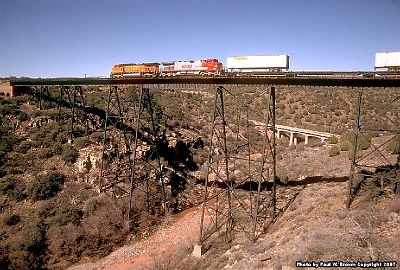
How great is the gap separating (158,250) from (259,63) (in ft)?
36.2

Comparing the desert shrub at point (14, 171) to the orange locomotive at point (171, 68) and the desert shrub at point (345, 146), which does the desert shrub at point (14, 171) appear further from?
the desert shrub at point (345, 146)

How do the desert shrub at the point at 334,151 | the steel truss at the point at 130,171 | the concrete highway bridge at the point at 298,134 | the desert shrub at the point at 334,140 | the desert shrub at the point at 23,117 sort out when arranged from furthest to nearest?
the concrete highway bridge at the point at 298,134
the desert shrub at the point at 334,140
the desert shrub at the point at 23,117
the desert shrub at the point at 334,151
the steel truss at the point at 130,171

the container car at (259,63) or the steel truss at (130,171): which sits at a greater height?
the container car at (259,63)

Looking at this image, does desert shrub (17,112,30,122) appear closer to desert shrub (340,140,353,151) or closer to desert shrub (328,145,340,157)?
desert shrub (328,145,340,157)

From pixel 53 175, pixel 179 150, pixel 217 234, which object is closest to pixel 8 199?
pixel 53 175

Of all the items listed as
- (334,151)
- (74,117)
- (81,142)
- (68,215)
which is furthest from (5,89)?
(334,151)

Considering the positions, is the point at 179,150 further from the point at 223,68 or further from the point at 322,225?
the point at 322,225

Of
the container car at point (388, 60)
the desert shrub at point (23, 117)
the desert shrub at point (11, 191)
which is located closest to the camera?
the container car at point (388, 60)

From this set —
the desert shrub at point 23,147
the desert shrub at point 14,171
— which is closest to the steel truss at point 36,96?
the desert shrub at point 23,147

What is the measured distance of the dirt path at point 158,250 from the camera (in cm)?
1171

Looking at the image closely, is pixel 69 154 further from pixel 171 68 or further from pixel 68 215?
pixel 171 68

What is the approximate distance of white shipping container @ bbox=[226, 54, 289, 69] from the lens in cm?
1432

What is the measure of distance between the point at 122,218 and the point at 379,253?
11.8m

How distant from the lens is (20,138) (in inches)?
736
